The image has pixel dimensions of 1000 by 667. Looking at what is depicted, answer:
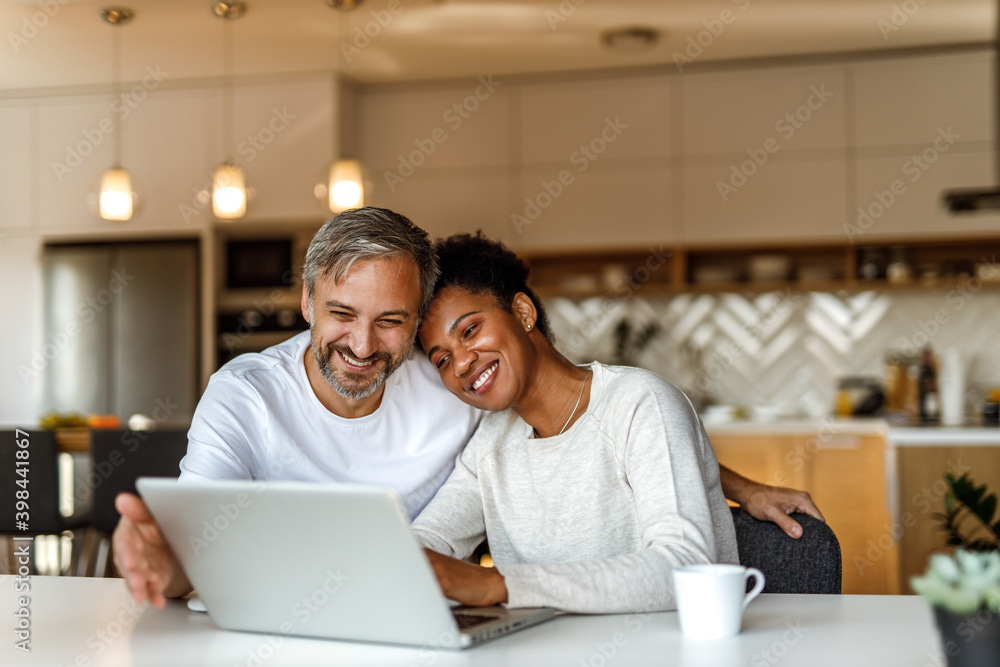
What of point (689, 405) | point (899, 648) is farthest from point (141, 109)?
point (899, 648)

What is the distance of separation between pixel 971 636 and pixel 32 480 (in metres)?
3.38

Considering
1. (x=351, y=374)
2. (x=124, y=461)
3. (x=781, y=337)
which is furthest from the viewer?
(x=781, y=337)

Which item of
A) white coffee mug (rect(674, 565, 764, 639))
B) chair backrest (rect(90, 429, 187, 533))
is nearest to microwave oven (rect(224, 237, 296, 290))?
chair backrest (rect(90, 429, 187, 533))

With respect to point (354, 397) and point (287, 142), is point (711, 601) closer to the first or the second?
point (354, 397)

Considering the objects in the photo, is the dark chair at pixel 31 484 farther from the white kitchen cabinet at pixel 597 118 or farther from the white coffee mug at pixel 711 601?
the white kitchen cabinet at pixel 597 118

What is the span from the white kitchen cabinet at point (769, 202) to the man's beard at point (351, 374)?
12.4ft

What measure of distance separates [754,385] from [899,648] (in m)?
4.32

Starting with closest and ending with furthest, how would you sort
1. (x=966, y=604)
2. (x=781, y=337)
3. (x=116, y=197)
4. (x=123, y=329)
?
1. (x=966, y=604)
2. (x=116, y=197)
3. (x=781, y=337)
4. (x=123, y=329)

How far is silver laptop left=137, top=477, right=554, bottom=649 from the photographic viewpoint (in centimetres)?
103

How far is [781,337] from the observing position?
530 centimetres

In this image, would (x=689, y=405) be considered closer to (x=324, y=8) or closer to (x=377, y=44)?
(x=324, y=8)

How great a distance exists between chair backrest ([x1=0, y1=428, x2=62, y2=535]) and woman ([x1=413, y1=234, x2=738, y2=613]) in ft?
7.30

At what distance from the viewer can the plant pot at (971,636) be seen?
876 mm

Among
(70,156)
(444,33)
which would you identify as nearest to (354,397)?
(444,33)
